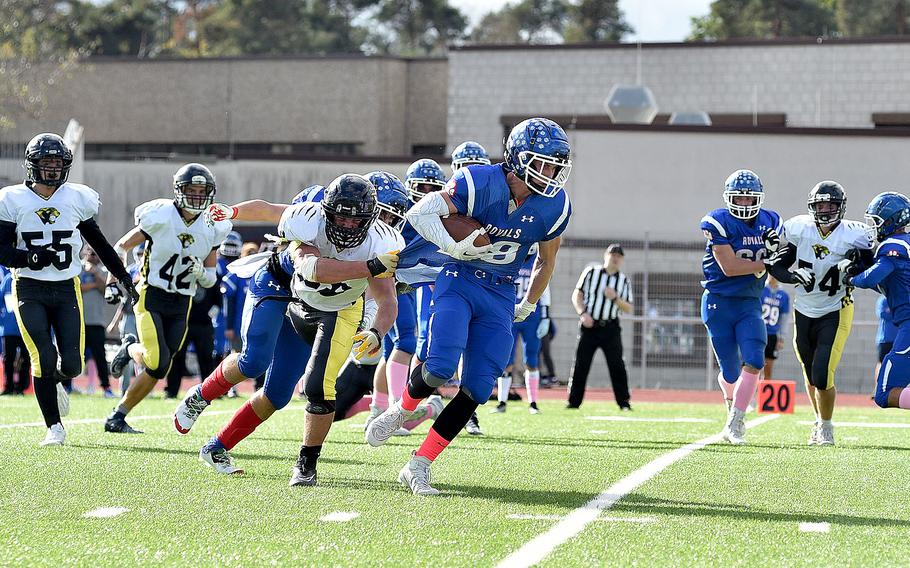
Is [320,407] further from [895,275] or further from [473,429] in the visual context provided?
[895,275]

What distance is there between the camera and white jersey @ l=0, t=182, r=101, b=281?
8078 mm

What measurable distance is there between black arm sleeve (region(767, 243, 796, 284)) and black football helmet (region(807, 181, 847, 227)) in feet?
0.92

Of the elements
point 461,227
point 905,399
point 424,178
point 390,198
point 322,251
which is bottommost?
point 905,399

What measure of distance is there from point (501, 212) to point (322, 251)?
35.5 inches

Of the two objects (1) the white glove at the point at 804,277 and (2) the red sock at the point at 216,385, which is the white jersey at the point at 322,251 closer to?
(2) the red sock at the point at 216,385

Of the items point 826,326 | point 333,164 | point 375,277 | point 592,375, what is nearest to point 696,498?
point 375,277

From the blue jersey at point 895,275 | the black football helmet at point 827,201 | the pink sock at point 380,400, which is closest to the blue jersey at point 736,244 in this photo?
the black football helmet at point 827,201

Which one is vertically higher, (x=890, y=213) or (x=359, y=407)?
(x=890, y=213)

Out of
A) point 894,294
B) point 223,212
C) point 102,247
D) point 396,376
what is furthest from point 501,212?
point 102,247

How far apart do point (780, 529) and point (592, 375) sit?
14.7 metres

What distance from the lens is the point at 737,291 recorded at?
9359 mm

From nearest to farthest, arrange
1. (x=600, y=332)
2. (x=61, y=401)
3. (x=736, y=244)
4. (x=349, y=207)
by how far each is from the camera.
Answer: (x=349, y=207) → (x=61, y=401) → (x=736, y=244) → (x=600, y=332)

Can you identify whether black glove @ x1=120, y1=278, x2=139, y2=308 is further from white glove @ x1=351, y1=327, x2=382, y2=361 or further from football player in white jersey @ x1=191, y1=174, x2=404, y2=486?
white glove @ x1=351, y1=327, x2=382, y2=361

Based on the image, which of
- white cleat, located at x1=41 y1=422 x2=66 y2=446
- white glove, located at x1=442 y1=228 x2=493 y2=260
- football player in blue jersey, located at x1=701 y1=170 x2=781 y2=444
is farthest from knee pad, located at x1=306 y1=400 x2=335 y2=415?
football player in blue jersey, located at x1=701 y1=170 x2=781 y2=444
